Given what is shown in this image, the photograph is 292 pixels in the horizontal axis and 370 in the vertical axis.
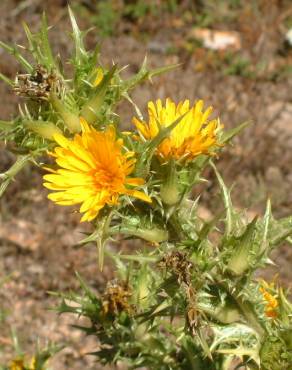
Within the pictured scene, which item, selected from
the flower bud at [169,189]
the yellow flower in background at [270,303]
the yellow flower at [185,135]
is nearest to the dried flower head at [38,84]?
the yellow flower at [185,135]

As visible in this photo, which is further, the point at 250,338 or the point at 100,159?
the point at 250,338

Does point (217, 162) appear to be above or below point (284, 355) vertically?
below

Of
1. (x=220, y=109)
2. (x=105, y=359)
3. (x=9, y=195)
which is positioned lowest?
(x=9, y=195)

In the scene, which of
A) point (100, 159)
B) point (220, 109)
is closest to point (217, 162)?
point (220, 109)

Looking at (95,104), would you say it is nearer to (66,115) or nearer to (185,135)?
(66,115)

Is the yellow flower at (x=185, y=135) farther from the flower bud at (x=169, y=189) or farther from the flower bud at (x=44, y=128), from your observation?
the flower bud at (x=44, y=128)

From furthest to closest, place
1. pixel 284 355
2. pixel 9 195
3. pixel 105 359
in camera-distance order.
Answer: pixel 9 195
pixel 105 359
pixel 284 355

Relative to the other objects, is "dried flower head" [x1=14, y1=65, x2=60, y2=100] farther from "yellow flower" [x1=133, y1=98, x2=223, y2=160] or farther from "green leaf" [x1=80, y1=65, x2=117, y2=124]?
"yellow flower" [x1=133, y1=98, x2=223, y2=160]

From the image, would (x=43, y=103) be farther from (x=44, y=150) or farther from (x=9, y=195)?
(x=9, y=195)
